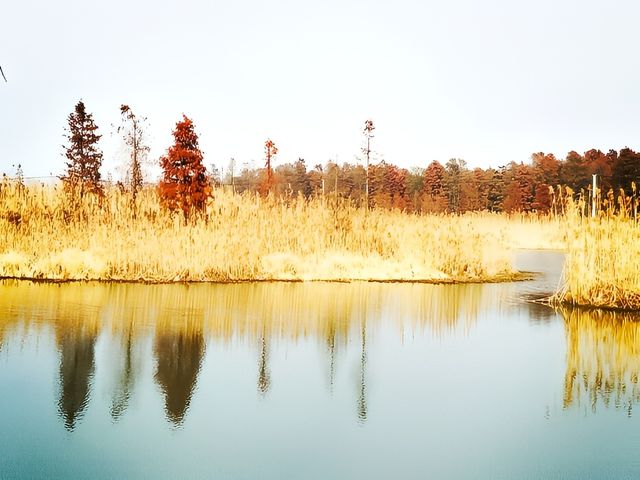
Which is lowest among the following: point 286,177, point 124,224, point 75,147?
point 124,224

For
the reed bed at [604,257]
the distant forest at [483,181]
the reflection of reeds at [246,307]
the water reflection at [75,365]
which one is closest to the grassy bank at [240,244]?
the reflection of reeds at [246,307]

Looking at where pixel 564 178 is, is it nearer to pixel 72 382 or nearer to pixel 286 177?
pixel 286 177

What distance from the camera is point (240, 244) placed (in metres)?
14.3

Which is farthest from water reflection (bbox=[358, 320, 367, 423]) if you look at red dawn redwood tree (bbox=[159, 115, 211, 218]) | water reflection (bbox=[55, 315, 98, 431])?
red dawn redwood tree (bbox=[159, 115, 211, 218])

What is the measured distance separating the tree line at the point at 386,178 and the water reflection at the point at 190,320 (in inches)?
221

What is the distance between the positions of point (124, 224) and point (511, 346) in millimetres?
10477

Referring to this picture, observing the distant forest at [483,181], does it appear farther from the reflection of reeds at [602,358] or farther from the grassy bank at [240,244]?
the reflection of reeds at [602,358]

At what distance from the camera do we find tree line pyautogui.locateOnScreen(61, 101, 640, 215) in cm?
1880

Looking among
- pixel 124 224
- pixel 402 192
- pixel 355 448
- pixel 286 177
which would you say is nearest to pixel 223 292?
pixel 124 224

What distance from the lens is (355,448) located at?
13.7 ft

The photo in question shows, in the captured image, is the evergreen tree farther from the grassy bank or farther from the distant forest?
the distant forest

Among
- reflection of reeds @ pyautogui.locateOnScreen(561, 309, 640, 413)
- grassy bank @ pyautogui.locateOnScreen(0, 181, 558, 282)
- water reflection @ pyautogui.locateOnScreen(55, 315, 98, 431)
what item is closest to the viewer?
water reflection @ pyautogui.locateOnScreen(55, 315, 98, 431)

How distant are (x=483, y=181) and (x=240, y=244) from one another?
6477 centimetres

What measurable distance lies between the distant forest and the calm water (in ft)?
144
